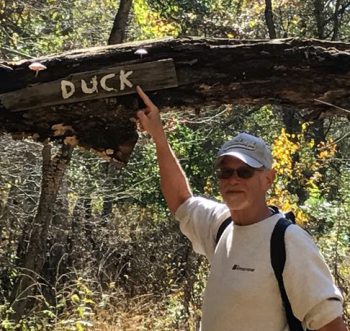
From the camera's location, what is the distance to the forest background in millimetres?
6762

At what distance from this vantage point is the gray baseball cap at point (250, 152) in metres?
2.58

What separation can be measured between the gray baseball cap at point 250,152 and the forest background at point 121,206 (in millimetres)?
958

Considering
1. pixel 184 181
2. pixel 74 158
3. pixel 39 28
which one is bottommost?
pixel 184 181

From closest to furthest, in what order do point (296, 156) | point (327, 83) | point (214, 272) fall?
1. point (214, 272)
2. point (327, 83)
3. point (296, 156)

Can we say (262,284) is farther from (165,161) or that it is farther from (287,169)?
(287,169)

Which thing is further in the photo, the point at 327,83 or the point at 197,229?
the point at 327,83

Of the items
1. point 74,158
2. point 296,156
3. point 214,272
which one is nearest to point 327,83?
point 214,272

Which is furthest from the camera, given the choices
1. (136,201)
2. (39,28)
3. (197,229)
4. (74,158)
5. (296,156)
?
(136,201)

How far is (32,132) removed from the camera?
3.22m

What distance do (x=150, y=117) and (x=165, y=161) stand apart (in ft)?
0.81

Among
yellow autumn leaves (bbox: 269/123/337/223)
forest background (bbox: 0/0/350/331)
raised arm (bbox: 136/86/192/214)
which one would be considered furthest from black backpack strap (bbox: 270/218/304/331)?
yellow autumn leaves (bbox: 269/123/337/223)

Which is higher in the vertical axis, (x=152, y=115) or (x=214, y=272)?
(x=152, y=115)

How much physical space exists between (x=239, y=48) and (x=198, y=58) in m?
0.21

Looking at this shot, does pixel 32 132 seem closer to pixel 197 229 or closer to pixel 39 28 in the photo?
pixel 197 229
